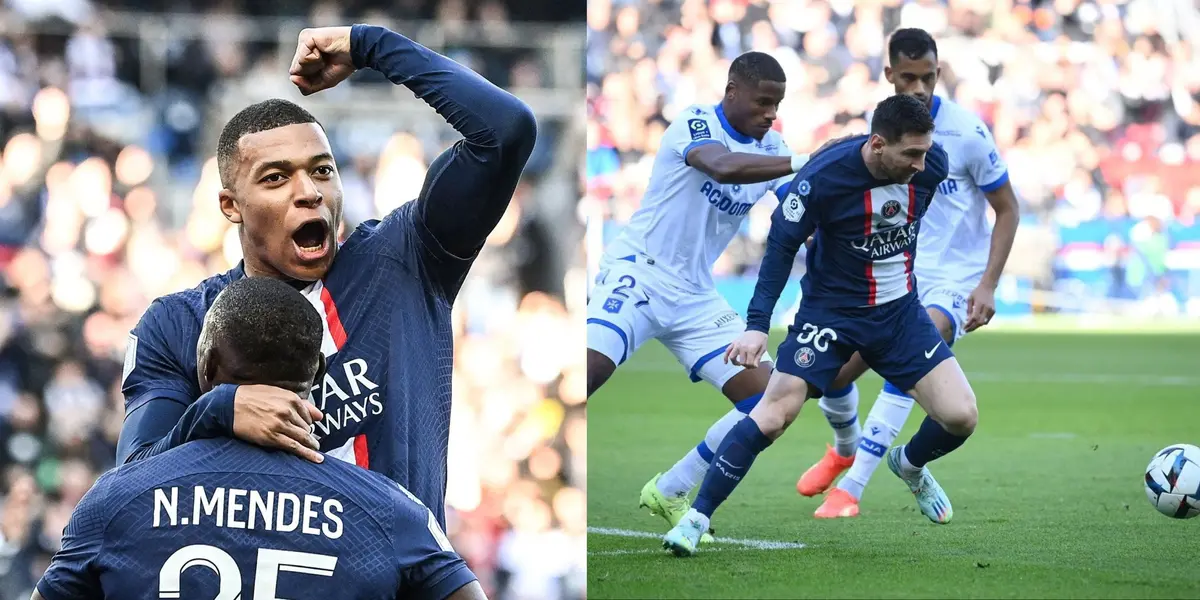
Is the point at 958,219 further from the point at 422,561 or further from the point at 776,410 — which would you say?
the point at 422,561

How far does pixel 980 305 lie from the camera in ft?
15.7

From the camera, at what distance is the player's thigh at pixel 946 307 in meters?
5.29

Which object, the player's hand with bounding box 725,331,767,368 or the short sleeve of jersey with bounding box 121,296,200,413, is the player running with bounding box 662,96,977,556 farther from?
the short sleeve of jersey with bounding box 121,296,200,413

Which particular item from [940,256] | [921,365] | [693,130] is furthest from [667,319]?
[940,256]

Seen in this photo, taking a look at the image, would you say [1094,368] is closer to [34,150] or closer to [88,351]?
[88,351]

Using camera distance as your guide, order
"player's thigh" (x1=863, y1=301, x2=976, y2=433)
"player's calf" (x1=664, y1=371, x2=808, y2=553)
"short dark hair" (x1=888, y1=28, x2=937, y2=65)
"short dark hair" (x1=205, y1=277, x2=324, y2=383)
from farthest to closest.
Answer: "short dark hair" (x1=888, y1=28, x2=937, y2=65) < "player's thigh" (x1=863, y1=301, x2=976, y2=433) < "player's calf" (x1=664, y1=371, x2=808, y2=553) < "short dark hair" (x1=205, y1=277, x2=324, y2=383)

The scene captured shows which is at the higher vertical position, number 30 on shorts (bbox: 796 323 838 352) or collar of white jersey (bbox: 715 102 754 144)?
collar of white jersey (bbox: 715 102 754 144)

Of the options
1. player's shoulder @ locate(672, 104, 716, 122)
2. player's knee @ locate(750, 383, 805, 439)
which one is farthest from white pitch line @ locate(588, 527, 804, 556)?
player's shoulder @ locate(672, 104, 716, 122)

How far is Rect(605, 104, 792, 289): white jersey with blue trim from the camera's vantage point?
4930 mm

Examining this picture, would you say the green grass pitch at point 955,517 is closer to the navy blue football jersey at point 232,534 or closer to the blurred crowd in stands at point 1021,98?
the blurred crowd in stands at point 1021,98

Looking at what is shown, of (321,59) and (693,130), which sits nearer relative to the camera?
(321,59)

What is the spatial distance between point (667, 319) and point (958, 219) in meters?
1.28

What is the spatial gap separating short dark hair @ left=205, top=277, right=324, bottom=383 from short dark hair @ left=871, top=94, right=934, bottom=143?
2.60m

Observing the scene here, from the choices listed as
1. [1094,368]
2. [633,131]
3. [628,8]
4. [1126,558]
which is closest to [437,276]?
[1126,558]
